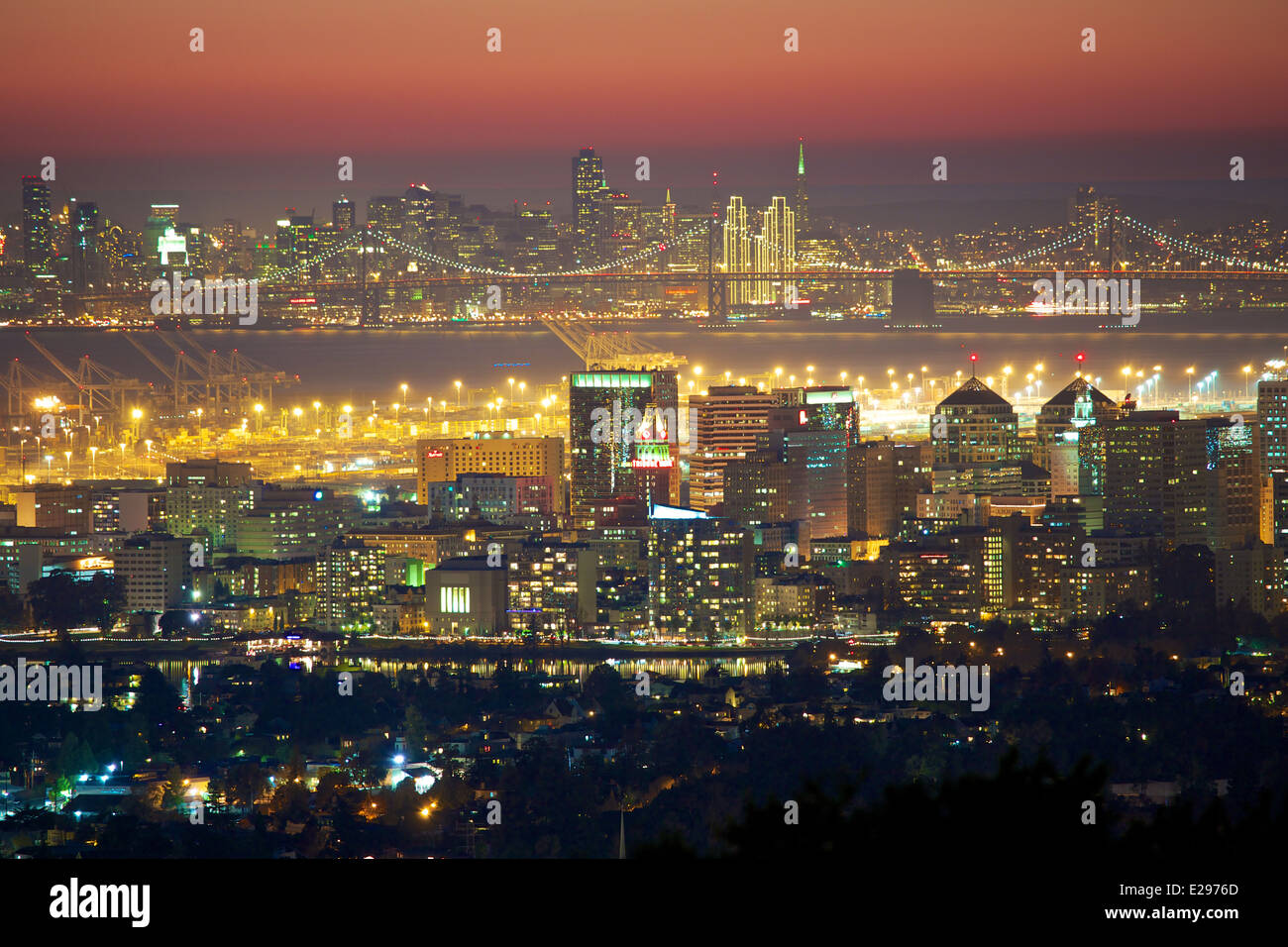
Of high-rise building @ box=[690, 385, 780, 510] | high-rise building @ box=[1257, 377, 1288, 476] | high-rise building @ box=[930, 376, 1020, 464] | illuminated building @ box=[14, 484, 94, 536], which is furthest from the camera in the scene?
high-rise building @ box=[930, 376, 1020, 464]

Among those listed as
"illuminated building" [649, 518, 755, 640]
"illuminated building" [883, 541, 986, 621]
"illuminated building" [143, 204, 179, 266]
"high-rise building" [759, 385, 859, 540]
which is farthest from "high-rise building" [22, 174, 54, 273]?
"illuminated building" [883, 541, 986, 621]

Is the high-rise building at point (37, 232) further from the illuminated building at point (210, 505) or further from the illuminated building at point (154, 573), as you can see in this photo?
the illuminated building at point (154, 573)

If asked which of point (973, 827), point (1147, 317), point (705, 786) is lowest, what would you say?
point (705, 786)

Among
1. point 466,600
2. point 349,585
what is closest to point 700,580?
point 466,600

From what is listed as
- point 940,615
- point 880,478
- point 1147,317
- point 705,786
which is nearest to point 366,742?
point 705,786

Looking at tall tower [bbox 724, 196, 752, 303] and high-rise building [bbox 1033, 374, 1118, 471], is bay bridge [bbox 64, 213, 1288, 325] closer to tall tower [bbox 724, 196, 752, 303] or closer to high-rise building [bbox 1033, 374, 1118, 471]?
tall tower [bbox 724, 196, 752, 303]

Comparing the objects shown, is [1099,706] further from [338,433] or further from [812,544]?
[338,433]
